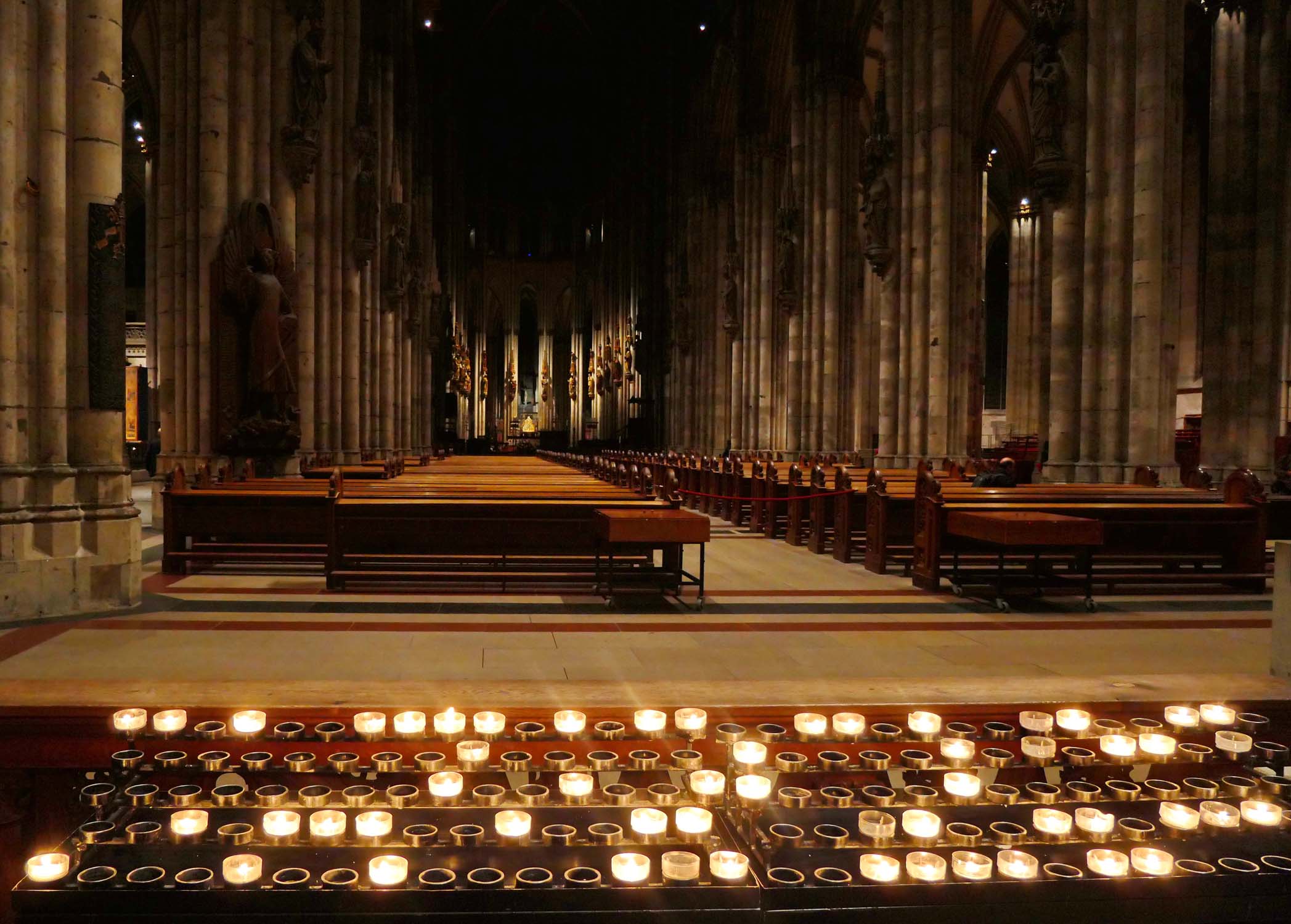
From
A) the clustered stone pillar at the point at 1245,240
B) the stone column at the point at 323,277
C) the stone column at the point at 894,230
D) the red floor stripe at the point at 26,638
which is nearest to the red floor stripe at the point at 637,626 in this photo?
the red floor stripe at the point at 26,638

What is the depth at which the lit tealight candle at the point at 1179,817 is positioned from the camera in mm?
2480

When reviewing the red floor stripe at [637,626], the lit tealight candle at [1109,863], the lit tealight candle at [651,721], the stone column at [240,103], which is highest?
the stone column at [240,103]

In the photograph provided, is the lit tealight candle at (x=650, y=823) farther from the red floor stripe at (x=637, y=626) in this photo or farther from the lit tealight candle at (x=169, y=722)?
the red floor stripe at (x=637, y=626)

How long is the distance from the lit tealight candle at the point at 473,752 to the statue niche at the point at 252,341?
11.1 meters

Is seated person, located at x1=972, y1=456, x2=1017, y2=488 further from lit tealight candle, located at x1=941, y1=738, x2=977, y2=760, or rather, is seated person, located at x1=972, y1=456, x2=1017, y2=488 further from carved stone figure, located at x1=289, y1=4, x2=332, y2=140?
carved stone figure, located at x1=289, y1=4, x2=332, y2=140

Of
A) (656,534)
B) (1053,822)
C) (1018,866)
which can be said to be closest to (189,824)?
(1018,866)

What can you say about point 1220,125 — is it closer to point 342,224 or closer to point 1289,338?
point 1289,338

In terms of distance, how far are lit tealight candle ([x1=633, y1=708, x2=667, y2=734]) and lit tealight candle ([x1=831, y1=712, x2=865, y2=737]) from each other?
0.54 m

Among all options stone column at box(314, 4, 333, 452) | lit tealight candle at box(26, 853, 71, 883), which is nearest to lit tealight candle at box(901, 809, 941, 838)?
lit tealight candle at box(26, 853, 71, 883)

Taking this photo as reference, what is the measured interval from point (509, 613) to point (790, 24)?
29.7 metres

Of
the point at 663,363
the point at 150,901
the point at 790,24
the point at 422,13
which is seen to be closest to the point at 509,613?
the point at 150,901

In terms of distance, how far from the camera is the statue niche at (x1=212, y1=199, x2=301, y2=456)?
12680 mm

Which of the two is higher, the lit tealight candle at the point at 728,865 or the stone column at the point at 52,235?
the stone column at the point at 52,235

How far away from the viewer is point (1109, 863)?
89.6 inches
